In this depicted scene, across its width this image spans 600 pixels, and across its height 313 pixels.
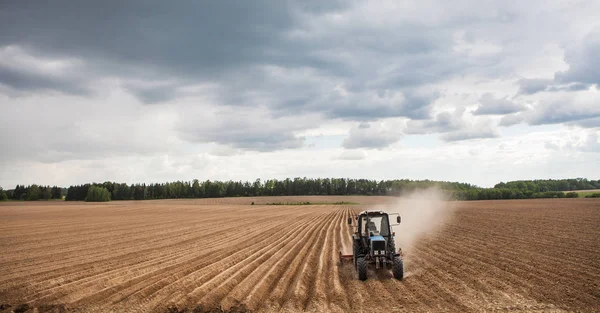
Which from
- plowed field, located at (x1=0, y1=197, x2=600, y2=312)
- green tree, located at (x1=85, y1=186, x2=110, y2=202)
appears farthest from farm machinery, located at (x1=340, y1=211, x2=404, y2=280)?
green tree, located at (x1=85, y1=186, x2=110, y2=202)

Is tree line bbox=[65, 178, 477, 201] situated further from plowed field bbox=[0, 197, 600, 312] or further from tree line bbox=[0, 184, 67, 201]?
plowed field bbox=[0, 197, 600, 312]

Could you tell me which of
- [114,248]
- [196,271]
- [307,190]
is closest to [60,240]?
[114,248]

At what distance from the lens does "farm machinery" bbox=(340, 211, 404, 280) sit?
1266 centimetres

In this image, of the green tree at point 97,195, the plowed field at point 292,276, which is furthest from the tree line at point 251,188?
the plowed field at point 292,276

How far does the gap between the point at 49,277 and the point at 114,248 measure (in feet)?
22.4

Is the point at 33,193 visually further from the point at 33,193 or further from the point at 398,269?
the point at 398,269

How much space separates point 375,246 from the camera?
519 inches

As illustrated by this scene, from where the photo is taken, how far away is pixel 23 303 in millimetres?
10828

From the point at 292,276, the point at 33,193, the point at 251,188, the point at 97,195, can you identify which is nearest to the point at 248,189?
the point at 251,188

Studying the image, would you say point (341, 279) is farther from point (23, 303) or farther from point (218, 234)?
point (218, 234)

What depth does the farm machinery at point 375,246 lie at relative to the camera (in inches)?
498

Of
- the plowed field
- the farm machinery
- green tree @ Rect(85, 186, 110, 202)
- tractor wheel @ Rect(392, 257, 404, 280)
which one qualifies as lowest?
the plowed field

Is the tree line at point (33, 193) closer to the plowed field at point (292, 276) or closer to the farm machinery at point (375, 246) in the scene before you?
the plowed field at point (292, 276)

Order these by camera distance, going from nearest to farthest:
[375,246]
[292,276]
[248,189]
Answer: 1. [375,246]
2. [292,276]
3. [248,189]
